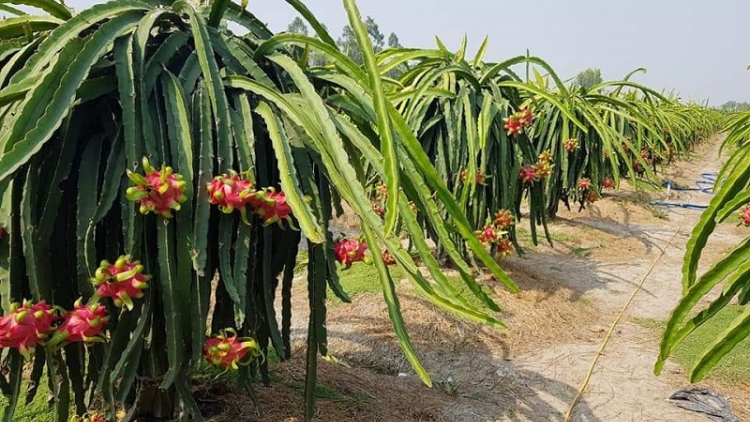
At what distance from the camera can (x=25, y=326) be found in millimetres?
1081

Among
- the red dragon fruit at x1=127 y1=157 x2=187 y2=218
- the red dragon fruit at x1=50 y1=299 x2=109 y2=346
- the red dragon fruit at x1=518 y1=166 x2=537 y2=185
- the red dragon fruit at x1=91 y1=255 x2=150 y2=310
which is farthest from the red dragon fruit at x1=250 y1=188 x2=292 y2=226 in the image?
the red dragon fruit at x1=518 y1=166 x2=537 y2=185

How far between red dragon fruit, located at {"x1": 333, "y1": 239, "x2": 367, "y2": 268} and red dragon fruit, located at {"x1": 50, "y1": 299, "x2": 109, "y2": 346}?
0.56 meters

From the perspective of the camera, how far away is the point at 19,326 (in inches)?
42.3

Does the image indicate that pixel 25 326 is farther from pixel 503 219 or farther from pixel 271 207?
pixel 503 219

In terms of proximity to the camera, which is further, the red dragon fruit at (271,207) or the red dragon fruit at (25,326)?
the red dragon fruit at (271,207)

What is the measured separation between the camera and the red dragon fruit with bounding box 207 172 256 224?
120cm

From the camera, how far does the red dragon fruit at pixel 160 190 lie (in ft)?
3.73

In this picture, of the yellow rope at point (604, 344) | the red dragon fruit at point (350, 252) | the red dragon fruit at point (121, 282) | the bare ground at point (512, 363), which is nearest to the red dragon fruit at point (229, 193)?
the red dragon fruit at point (121, 282)

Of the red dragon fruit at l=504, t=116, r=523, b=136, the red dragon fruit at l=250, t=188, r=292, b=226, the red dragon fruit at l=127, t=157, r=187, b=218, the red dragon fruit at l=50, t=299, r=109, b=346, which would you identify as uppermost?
the red dragon fruit at l=504, t=116, r=523, b=136

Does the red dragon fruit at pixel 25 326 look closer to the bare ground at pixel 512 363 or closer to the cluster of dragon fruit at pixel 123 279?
the cluster of dragon fruit at pixel 123 279

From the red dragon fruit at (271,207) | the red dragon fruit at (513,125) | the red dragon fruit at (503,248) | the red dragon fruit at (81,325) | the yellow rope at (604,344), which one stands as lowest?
the yellow rope at (604,344)

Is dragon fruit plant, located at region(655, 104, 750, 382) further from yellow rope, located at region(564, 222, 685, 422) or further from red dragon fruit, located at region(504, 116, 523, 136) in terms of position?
red dragon fruit, located at region(504, 116, 523, 136)

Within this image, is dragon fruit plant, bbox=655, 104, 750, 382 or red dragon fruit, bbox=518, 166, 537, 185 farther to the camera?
red dragon fruit, bbox=518, 166, 537, 185

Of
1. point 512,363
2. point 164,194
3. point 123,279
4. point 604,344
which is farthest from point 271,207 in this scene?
point 604,344
